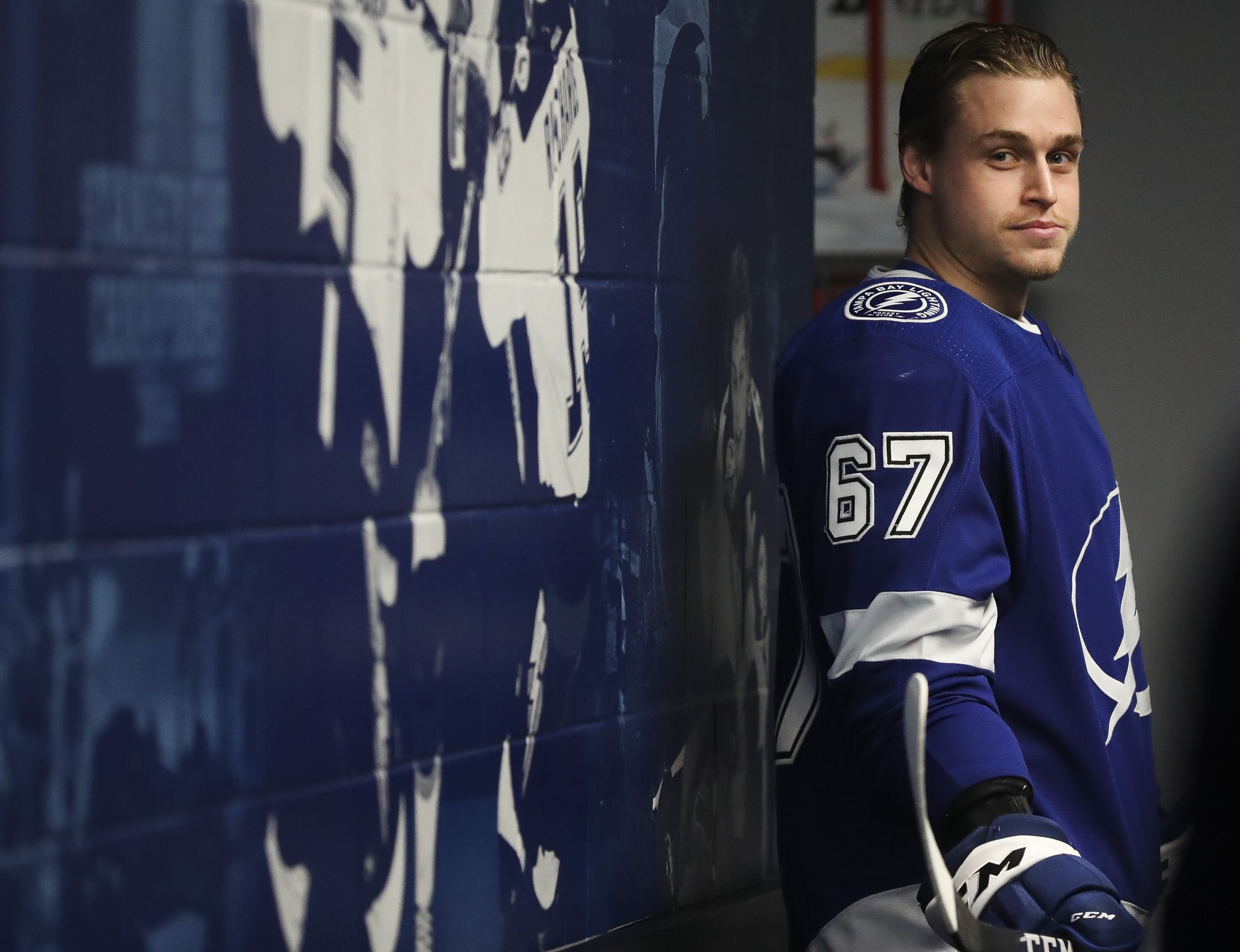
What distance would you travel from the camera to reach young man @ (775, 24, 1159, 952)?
4.25 feet

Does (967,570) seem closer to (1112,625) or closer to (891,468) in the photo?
(891,468)

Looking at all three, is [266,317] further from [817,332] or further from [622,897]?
[622,897]

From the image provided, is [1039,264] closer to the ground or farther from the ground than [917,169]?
closer to the ground

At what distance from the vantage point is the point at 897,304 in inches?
58.5

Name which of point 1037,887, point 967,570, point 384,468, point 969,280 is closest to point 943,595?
point 967,570

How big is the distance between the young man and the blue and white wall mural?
280 millimetres

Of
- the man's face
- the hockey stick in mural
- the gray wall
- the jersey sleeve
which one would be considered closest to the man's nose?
the man's face

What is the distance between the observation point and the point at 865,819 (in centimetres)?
152

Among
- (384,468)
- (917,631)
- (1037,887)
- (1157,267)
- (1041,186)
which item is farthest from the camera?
(1157,267)

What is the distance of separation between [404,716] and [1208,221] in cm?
214

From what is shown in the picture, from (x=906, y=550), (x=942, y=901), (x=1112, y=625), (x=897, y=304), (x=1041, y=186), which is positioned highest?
(x=1041, y=186)

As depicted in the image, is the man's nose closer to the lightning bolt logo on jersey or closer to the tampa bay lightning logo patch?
the tampa bay lightning logo patch

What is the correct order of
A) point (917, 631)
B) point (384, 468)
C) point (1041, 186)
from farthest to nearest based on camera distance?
point (1041, 186), point (384, 468), point (917, 631)

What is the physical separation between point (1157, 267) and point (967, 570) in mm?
1887
